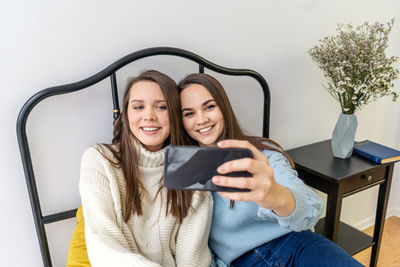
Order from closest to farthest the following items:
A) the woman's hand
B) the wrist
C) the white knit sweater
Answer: the woman's hand → the wrist → the white knit sweater

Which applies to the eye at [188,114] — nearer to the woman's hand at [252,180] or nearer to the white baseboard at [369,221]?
the woman's hand at [252,180]

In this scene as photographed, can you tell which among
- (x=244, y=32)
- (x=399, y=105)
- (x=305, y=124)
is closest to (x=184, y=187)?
(x=244, y=32)

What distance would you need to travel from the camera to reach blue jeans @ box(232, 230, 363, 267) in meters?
1.05

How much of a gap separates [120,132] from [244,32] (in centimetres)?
68

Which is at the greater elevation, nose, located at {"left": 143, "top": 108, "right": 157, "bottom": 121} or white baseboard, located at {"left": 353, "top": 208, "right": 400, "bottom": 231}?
nose, located at {"left": 143, "top": 108, "right": 157, "bottom": 121}

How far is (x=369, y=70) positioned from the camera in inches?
52.8

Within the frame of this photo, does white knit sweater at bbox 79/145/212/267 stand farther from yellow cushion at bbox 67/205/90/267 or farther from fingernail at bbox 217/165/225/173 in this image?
fingernail at bbox 217/165/225/173

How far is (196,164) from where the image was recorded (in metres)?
0.72

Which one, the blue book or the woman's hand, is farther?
the blue book

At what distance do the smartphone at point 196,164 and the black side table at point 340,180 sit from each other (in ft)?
2.67

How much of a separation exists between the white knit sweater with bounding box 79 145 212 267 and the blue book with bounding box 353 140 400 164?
83cm

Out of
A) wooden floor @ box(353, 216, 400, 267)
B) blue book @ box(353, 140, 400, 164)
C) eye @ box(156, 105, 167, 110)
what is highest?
eye @ box(156, 105, 167, 110)

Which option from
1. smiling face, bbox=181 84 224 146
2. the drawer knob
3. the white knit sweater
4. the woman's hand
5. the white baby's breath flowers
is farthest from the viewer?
the drawer knob

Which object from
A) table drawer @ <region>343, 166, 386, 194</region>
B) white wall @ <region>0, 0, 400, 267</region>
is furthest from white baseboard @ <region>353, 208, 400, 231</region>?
white wall @ <region>0, 0, 400, 267</region>
